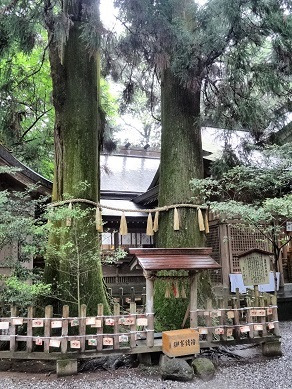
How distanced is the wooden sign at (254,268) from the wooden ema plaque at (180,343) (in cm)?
255

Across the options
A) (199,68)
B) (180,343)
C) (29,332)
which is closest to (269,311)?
Result: (180,343)

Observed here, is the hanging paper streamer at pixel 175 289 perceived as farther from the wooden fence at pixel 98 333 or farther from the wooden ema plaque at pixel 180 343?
the wooden ema plaque at pixel 180 343

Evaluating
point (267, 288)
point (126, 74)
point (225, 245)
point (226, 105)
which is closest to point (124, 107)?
point (126, 74)

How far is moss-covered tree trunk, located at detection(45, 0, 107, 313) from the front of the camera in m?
5.79

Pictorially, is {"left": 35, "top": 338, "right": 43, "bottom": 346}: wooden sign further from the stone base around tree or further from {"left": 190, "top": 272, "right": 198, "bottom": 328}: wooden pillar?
{"left": 190, "top": 272, "right": 198, "bottom": 328}: wooden pillar

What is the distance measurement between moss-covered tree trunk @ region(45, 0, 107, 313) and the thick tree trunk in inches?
54.5

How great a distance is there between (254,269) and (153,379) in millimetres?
3476

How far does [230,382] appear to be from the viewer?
4.49m

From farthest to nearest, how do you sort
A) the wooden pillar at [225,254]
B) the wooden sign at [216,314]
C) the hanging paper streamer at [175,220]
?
1. the wooden pillar at [225,254]
2. the hanging paper streamer at [175,220]
3. the wooden sign at [216,314]

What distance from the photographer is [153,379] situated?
4.54 m

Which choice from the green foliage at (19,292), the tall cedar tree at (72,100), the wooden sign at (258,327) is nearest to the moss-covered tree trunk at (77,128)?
the tall cedar tree at (72,100)

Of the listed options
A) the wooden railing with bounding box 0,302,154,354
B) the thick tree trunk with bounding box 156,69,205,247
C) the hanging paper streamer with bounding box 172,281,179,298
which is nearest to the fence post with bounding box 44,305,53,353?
the wooden railing with bounding box 0,302,154,354

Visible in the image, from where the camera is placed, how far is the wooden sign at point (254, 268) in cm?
706

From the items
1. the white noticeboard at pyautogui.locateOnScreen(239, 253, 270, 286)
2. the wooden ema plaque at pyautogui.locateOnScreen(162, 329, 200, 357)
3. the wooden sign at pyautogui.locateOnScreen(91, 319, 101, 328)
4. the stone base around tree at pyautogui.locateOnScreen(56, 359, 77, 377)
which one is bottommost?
the stone base around tree at pyautogui.locateOnScreen(56, 359, 77, 377)
